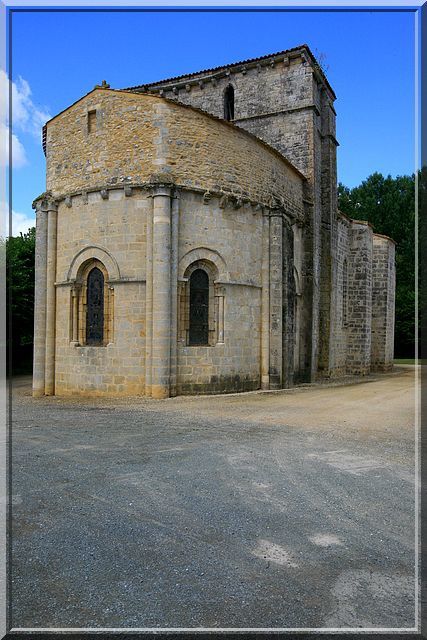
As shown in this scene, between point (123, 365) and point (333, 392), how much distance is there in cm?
682

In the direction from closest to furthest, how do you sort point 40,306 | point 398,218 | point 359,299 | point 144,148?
1. point 144,148
2. point 40,306
3. point 359,299
4. point 398,218

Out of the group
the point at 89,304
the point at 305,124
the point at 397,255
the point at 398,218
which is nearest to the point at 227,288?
the point at 89,304

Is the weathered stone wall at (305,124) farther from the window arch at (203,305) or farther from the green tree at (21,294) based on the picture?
the green tree at (21,294)

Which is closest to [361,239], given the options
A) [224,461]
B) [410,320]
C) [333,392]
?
[333,392]

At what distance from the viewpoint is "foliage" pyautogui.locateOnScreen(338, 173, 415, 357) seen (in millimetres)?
40094

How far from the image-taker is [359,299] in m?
24.7

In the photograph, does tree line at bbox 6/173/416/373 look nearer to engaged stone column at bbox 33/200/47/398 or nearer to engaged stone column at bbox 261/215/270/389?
engaged stone column at bbox 33/200/47/398

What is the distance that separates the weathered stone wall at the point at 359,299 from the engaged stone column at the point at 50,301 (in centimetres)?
1516

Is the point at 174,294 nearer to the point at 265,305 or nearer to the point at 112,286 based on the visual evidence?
the point at 112,286

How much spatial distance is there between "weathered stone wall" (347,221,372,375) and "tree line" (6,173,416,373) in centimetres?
380

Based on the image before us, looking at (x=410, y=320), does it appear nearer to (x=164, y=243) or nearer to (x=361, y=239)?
(x=361, y=239)

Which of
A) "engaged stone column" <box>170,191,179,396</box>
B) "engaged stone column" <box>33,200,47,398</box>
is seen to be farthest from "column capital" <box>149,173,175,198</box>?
"engaged stone column" <box>33,200,47,398</box>

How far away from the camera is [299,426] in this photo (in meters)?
9.24

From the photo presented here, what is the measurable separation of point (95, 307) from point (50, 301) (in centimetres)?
176
